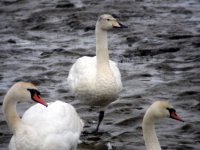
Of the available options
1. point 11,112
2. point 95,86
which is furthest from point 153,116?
point 95,86

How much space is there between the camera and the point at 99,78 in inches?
413

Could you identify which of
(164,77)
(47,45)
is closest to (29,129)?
(164,77)

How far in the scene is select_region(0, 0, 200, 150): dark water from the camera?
1081 centimetres

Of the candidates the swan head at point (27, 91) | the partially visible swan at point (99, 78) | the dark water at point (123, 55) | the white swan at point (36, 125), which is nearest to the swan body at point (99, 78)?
the partially visible swan at point (99, 78)

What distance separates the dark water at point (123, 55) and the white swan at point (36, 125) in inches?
50.2

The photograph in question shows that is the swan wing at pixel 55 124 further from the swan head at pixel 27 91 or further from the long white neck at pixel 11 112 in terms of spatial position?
the swan head at pixel 27 91

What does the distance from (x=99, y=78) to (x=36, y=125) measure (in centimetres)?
222

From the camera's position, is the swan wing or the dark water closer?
the swan wing

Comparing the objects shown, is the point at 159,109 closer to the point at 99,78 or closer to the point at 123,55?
the point at 99,78

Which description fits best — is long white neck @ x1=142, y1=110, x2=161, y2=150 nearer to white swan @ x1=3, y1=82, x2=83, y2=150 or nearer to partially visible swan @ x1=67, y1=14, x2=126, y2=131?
white swan @ x1=3, y1=82, x2=83, y2=150

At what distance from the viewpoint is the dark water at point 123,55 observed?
10812mm

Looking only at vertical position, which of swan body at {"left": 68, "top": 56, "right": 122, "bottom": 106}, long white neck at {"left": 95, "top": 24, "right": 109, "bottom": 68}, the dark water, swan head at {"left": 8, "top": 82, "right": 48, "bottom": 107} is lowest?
the dark water

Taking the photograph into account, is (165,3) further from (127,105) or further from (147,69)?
(127,105)

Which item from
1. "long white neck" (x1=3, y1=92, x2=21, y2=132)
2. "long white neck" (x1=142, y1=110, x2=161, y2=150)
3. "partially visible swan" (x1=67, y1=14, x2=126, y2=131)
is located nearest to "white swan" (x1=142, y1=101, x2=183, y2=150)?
"long white neck" (x1=142, y1=110, x2=161, y2=150)
